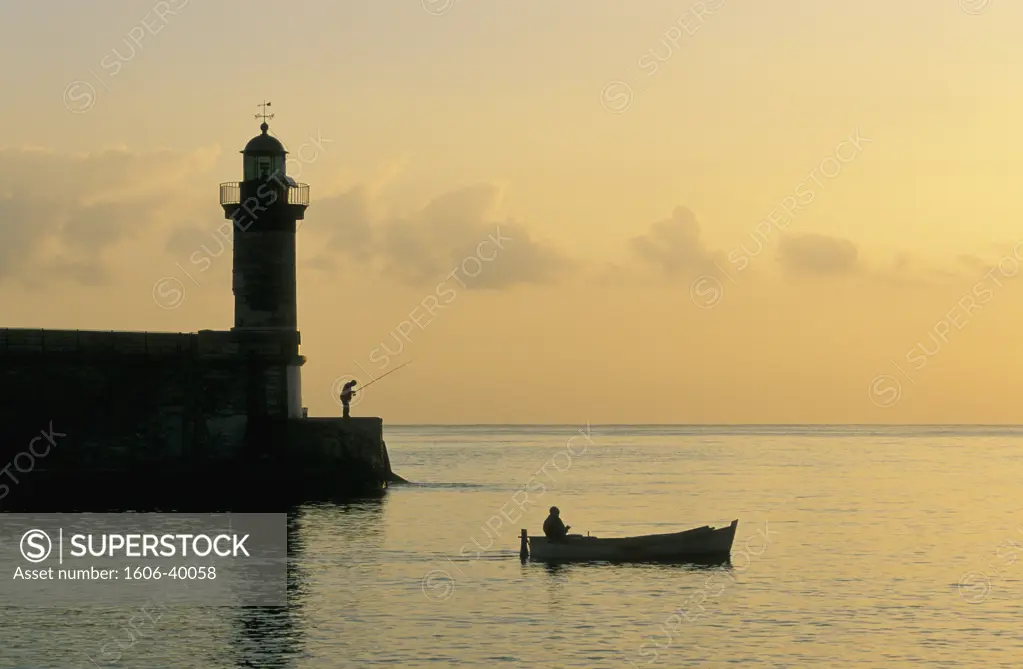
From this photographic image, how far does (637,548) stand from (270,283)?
20.9m

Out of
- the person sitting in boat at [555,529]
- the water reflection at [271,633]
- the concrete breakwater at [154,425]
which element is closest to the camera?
the water reflection at [271,633]

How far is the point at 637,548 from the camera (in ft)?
147

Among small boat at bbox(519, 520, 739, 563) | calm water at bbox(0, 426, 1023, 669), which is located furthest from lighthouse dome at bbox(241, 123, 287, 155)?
small boat at bbox(519, 520, 739, 563)

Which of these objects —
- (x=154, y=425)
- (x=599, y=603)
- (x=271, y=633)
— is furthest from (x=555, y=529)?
(x=154, y=425)

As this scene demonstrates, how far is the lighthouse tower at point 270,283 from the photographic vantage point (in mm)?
58781

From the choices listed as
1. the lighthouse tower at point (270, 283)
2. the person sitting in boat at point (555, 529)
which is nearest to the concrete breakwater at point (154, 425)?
the lighthouse tower at point (270, 283)

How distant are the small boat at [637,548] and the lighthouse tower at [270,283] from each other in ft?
54.6

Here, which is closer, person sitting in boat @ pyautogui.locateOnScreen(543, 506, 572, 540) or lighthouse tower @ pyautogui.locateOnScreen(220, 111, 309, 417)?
person sitting in boat @ pyautogui.locateOnScreen(543, 506, 572, 540)

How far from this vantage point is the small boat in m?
44.1

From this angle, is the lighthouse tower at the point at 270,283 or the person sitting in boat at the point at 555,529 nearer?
the person sitting in boat at the point at 555,529

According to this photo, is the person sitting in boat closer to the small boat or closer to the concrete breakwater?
the small boat

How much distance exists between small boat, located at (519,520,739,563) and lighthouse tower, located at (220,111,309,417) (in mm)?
16627

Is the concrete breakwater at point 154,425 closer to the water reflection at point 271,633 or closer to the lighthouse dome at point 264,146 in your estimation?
the lighthouse dome at point 264,146

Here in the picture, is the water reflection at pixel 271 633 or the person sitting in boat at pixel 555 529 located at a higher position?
the person sitting in boat at pixel 555 529
